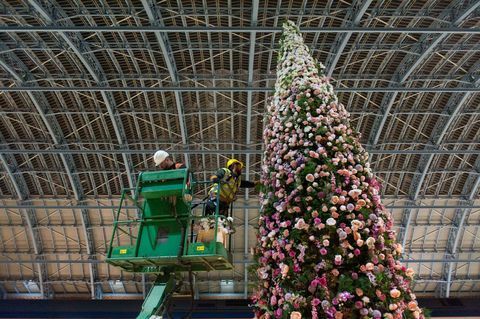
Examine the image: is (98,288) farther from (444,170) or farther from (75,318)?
(444,170)

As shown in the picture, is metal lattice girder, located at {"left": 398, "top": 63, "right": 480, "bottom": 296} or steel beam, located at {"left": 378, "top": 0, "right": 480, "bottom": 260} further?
metal lattice girder, located at {"left": 398, "top": 63, "right": 480, "bottom": 296}

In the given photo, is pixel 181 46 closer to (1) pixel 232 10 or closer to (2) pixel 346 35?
(1) pixel 232 10

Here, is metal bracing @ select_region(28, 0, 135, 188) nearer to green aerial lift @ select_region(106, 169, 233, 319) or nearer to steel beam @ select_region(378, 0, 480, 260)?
green aerial lift @ select_region(106, 169, 233, 319)

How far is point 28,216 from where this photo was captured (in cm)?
2883

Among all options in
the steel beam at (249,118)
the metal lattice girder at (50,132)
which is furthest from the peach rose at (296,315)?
the metal lattice girder at (50,132)

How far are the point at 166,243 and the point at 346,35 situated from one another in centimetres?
1408

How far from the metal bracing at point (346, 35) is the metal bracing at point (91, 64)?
9.95 m

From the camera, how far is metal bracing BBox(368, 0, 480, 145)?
1729 centimetres

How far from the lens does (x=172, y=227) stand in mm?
6758

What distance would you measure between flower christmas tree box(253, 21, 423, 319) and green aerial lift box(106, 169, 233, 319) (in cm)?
171

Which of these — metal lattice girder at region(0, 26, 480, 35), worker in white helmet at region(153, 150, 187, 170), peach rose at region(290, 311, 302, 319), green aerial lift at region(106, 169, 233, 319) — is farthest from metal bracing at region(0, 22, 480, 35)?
peach rose at region(290, 311, 302, 319)

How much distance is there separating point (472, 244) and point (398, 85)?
1592 centimetres

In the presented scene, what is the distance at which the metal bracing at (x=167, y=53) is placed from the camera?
16516 mm

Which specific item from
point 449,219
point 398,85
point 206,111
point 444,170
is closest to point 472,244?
point 449,219
